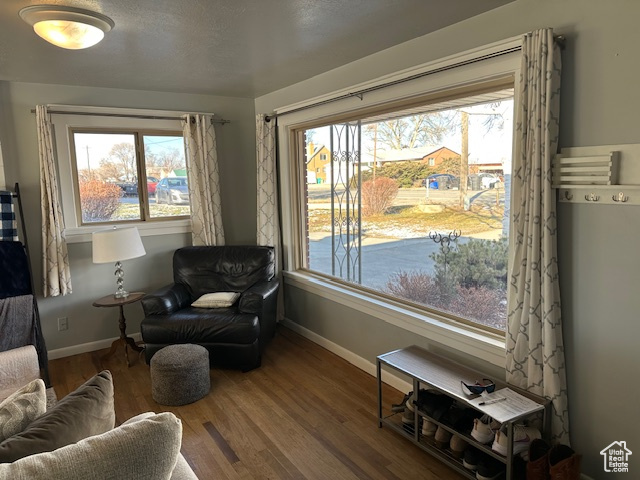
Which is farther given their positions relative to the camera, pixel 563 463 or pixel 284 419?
pixel 284 419

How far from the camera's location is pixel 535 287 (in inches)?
80.2

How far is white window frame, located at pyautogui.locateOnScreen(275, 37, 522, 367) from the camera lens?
2301 mm

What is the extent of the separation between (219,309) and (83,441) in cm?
249

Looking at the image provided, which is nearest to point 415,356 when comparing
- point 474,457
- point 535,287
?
point 474,457

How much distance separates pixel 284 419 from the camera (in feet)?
9.18

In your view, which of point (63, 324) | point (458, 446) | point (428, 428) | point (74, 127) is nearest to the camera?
point (458, 446)

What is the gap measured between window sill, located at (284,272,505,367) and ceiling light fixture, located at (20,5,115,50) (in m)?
2.43

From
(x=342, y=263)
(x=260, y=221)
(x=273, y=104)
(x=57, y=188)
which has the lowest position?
(x=342, y=263)

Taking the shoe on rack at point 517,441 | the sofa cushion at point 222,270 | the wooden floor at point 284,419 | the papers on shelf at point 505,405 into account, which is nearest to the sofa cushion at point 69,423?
the wooden floor at point 284,419

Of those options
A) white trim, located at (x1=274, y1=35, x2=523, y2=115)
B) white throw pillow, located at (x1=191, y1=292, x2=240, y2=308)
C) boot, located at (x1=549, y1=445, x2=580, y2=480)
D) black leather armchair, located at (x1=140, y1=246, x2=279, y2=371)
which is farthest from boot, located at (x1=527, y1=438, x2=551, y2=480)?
white throw pillow, located at (x1=191, y1=292, x2=240, y2=308)

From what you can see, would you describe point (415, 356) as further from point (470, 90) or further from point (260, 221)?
point (260, 221)

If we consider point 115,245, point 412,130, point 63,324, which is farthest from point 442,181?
point 63,324

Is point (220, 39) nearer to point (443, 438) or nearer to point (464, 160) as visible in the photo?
point (464, 160)

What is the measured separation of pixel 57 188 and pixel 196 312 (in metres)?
1.63
